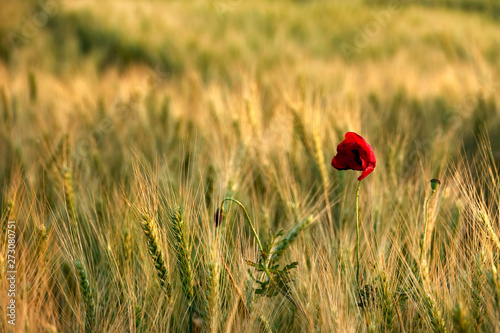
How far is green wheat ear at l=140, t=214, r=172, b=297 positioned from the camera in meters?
1.03

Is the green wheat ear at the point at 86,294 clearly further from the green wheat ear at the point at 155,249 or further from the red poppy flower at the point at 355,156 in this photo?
the red poppy flower at the point at 355,156

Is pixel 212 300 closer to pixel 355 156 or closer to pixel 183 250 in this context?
pixel 183 250

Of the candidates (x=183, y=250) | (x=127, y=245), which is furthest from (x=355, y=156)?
(x=127, y=245)

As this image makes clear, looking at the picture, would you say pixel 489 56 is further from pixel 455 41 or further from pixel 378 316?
pixel 378 316

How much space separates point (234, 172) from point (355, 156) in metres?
0.72

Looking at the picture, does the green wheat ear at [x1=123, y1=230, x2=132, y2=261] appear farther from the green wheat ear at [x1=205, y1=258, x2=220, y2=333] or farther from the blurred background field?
the green wheat ear at [x1=205, y1=258, x2=220, y2=333]

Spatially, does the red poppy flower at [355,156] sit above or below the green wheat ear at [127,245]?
above

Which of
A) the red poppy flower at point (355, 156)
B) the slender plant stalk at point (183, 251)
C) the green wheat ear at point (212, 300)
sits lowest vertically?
the green wheat ear at point (212, 300)

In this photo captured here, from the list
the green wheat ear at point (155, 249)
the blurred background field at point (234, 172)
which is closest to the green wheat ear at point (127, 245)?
the blurred background field at point (234, 172)

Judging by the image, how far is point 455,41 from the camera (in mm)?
6242

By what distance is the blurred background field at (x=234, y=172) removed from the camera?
108 cm

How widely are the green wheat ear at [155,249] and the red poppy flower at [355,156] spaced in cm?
46

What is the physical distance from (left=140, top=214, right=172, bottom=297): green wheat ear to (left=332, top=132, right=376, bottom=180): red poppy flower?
18.3 inches

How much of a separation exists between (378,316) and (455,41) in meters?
6.28
